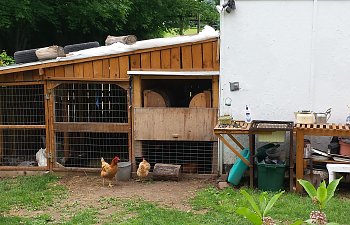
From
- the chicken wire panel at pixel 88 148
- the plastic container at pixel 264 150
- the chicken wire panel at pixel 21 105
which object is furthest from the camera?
the chicken wire panel at pixel 21 105

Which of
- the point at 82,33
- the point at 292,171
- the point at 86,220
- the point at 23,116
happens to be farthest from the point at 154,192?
the point at 82,33

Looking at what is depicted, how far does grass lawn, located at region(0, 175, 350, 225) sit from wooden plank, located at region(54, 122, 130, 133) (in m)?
1.35

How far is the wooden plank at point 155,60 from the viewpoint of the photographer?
8.74 m

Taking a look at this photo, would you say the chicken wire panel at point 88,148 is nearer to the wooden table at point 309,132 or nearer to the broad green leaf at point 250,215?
the wooden table at point 309,132

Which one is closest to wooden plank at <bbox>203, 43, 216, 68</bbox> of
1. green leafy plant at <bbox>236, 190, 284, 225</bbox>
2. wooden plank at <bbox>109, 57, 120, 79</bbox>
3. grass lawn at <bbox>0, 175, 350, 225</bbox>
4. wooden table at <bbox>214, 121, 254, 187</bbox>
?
wooden table at <bbox>214, 121, 254, 187</bbox>

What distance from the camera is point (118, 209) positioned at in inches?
274

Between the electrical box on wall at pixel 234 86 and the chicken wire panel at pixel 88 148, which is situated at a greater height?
the electrical box on wall at pixel 234 86

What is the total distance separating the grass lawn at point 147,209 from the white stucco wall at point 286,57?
5.50ft

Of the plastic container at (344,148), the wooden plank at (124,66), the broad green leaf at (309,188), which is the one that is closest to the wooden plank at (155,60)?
the wooden plank at (124,66)

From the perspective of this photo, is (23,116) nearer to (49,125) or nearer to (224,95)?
(49,125)

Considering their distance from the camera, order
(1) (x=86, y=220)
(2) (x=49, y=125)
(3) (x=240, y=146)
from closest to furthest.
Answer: (1) (x=86, y=220) < (3) (x=240, y=146) < (2) (x=49, y=125)

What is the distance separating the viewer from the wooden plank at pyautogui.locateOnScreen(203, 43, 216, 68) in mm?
8612

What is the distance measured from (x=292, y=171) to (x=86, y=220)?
3472 millimetres

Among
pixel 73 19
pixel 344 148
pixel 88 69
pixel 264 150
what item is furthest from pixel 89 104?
pixel 73 19
